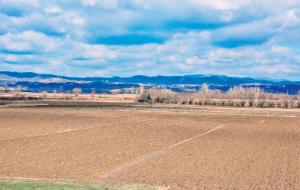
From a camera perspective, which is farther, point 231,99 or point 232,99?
point 232,99

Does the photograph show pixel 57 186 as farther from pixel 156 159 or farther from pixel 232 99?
pixel 232 99

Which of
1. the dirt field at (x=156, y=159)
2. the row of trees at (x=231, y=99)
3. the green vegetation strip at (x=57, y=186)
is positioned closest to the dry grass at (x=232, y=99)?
the row of trees at (x=231, y=99)

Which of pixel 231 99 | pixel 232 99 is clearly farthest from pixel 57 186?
pixel 232 99

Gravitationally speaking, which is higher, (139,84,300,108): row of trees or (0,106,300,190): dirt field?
(139,84,300,108): row of trees

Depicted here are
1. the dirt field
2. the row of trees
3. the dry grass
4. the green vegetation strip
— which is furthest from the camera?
the row of trees

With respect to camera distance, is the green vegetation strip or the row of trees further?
the row of trees

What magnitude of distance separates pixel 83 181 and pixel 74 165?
3301 millimetres

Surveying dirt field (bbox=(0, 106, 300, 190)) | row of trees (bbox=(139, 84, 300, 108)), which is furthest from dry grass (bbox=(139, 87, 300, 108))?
dirt field (bbox=(0, 106, 300, 190))

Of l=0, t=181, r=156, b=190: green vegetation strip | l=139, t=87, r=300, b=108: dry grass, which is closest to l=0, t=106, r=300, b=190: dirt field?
l=0, t=181, r=156, b=190: green vegetation strip

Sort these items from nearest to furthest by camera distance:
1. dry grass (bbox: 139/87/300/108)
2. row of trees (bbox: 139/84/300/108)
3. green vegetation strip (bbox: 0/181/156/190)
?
green vegetation strip (bbox: 0/181/156/190), dry grass (bbox: 139/87/300/108), row of trees (bbox: 139/84/300/108)

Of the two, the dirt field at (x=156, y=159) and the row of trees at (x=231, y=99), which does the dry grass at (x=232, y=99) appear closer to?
the row of trees at (x=231, y=99)

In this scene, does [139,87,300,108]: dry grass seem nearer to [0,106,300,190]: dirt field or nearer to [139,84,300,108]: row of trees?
[139,84,300,108]: row of trees

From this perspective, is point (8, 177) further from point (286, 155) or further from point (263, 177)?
point (286, 155)

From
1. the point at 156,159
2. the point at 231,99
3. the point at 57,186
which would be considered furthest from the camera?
the point at 231,99
